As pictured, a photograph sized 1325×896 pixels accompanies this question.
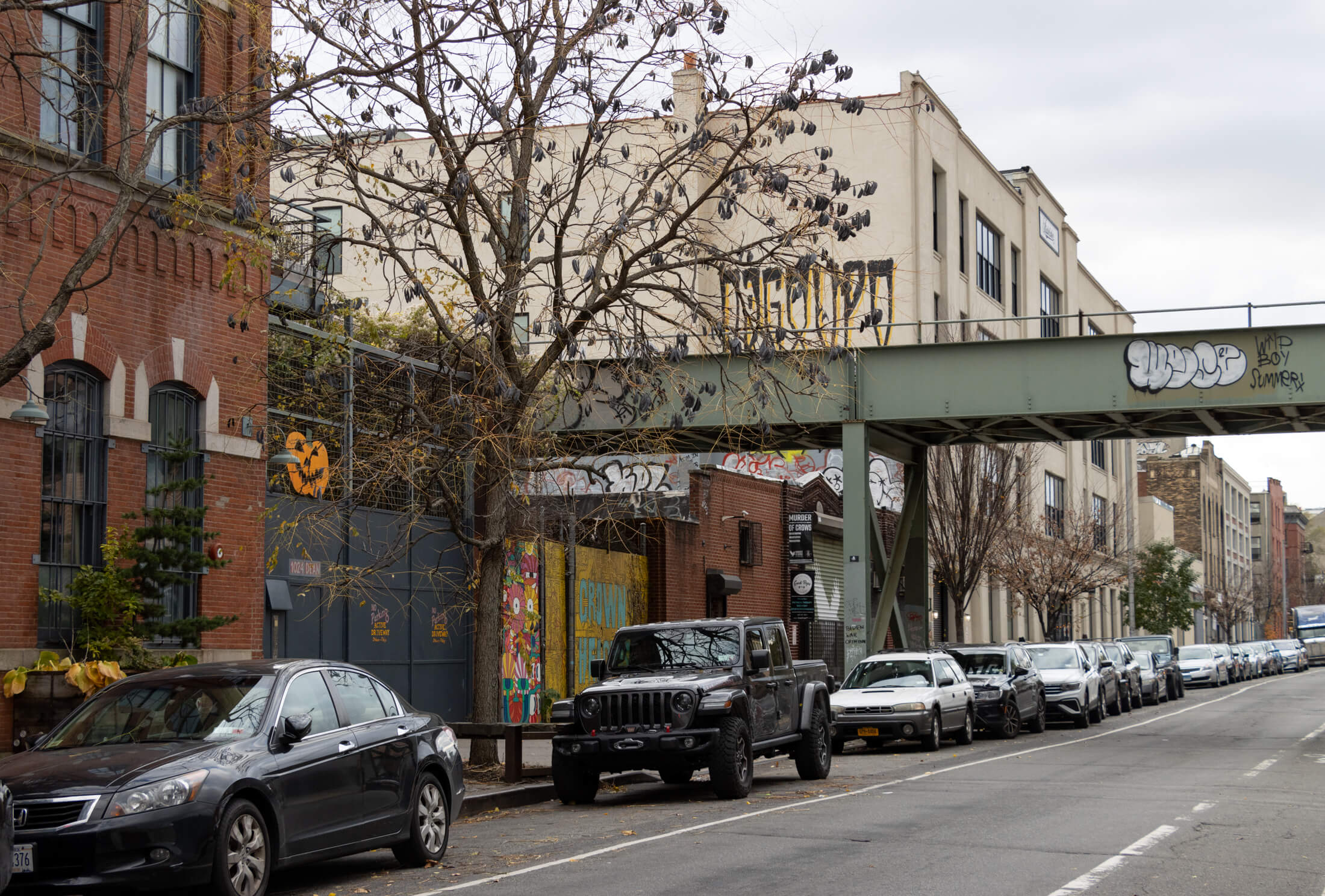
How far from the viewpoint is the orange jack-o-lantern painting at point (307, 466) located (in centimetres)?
2141

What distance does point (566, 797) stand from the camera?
1574cm

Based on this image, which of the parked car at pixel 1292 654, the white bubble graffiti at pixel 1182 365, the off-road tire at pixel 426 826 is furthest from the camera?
the parked car at pixel 1292 654

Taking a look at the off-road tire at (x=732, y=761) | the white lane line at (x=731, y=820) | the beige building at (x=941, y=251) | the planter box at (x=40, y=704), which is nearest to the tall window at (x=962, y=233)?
the beige building at (x=941, y=251)

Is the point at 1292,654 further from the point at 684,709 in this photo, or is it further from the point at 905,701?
the point at 684,709

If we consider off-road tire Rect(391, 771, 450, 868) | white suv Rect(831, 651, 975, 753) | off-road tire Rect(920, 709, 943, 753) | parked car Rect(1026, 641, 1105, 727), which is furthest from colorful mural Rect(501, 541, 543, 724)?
off-road tire Rect(391, 771, 450, 868)

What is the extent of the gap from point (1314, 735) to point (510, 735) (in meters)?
16.9

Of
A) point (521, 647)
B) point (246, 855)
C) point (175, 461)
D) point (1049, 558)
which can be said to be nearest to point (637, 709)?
point (175, 461)

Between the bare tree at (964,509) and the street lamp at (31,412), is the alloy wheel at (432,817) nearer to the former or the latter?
the street lamp at (31,412)

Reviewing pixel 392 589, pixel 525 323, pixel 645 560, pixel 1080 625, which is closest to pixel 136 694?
pixel 392 589

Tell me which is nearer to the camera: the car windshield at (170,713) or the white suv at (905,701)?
the car windshield at (170,713)

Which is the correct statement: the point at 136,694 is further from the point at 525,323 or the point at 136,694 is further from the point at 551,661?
the point at 525,323

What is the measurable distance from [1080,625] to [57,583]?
53.5 m

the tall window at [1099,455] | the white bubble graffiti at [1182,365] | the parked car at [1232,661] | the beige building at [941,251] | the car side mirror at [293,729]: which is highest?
the beige building at [941,251]

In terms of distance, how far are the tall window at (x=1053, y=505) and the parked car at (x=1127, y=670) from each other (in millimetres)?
10498
